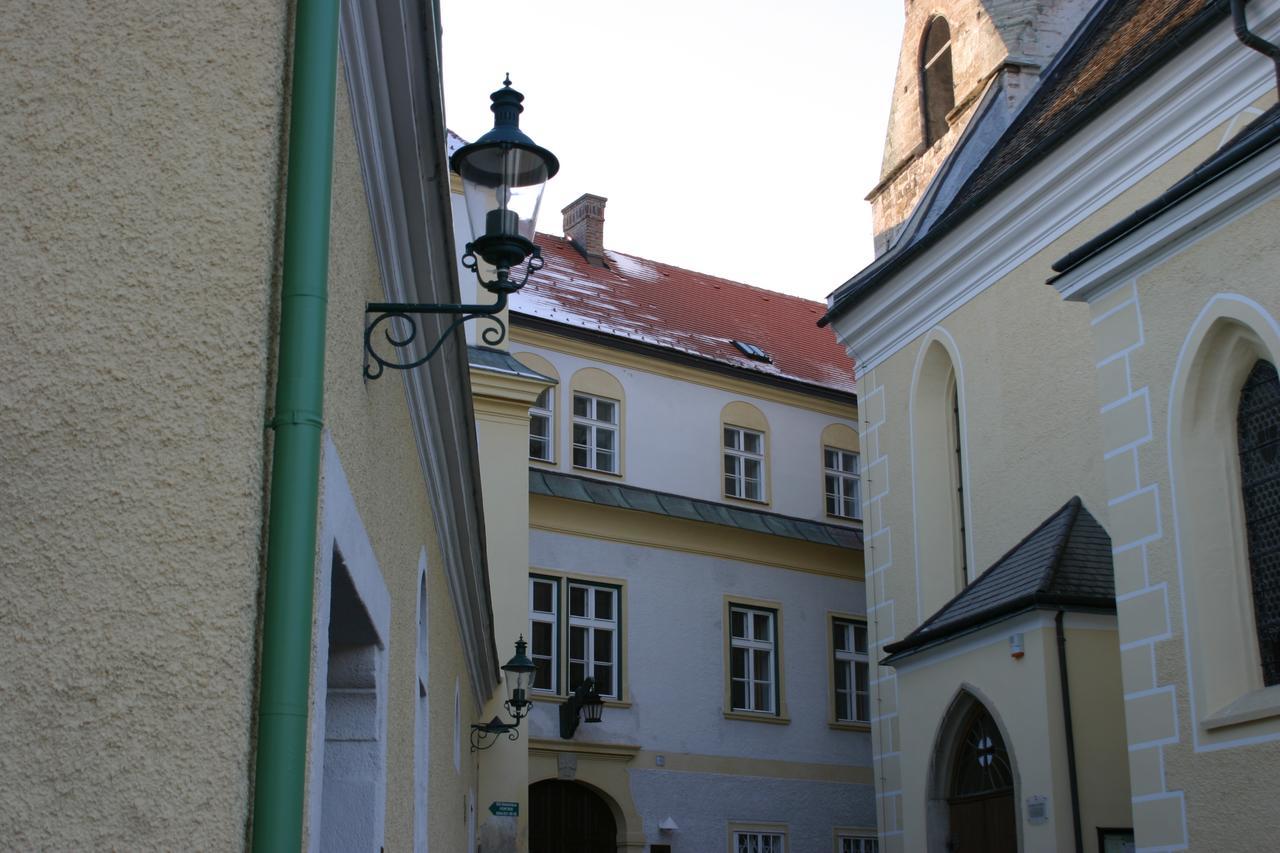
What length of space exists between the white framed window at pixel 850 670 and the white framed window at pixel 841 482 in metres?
2.14

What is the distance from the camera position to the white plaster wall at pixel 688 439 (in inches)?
984

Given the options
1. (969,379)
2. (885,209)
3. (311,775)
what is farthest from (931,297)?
(311,775)

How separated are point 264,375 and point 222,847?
3.28ft

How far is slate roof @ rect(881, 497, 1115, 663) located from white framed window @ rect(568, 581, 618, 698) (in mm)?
8333

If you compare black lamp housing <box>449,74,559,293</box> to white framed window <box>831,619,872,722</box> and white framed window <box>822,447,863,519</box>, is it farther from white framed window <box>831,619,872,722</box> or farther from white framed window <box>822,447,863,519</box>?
white framed window <box>822,447,863,519</box>

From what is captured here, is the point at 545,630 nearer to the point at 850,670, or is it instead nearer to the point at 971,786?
the point at 850,670

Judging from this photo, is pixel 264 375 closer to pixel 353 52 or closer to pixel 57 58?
pixel 57 58

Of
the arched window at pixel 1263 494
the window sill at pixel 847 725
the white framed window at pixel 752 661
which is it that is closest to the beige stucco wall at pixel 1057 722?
the arched window at pixel 1263 494

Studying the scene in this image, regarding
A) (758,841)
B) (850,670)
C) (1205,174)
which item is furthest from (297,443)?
(850,670)

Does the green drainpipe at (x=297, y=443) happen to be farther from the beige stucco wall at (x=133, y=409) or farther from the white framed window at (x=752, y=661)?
the white framed window at (x=752, y=661)

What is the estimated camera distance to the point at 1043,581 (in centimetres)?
1342

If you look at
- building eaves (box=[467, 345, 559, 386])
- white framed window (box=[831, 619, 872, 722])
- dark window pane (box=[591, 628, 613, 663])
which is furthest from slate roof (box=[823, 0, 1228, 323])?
white framed window (box=[831, 619, 872, 722])

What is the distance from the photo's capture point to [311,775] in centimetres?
363

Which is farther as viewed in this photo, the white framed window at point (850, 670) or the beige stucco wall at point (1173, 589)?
the white framed window at point (850, 670)
